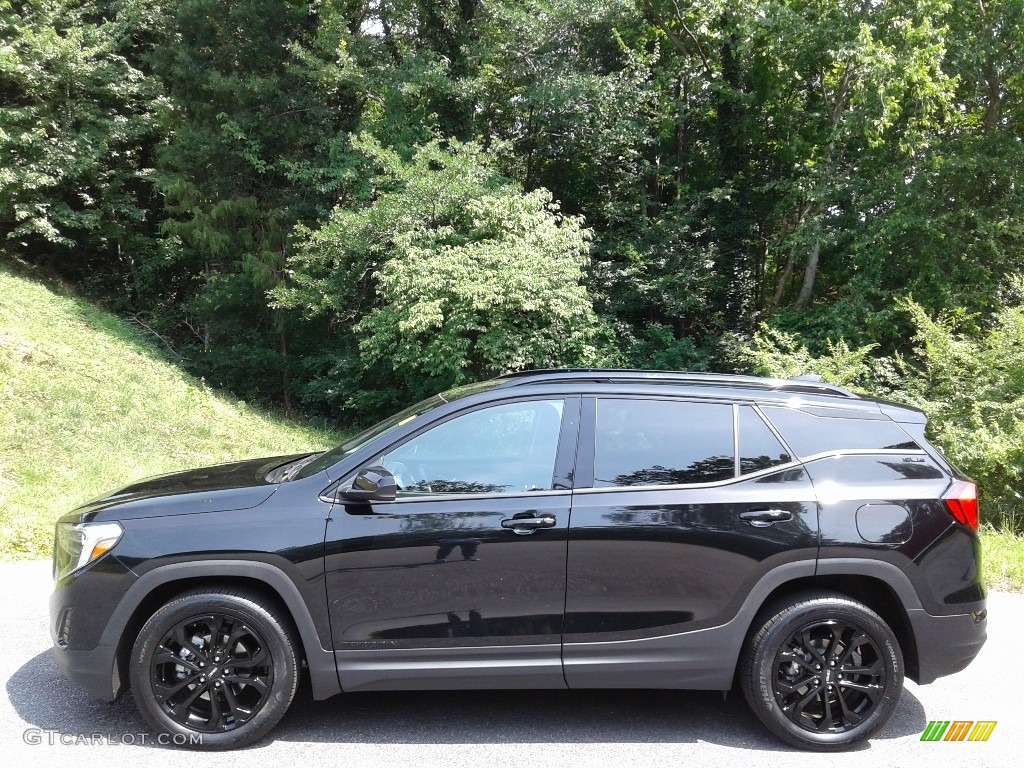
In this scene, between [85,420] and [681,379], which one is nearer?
[681,379]

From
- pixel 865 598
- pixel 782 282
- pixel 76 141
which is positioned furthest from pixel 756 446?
pixel 76 141

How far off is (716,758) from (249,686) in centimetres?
218

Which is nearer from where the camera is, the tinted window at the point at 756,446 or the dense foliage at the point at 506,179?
the tinted window at the point at 756,446

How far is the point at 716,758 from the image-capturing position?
3.30 metres

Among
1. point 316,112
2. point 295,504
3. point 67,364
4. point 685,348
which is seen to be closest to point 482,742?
point 295,504

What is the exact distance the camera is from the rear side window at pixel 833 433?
3.62 m

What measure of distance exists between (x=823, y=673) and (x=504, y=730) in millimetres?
1549

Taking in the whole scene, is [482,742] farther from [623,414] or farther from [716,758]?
[623,414]

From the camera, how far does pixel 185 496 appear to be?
356 cm

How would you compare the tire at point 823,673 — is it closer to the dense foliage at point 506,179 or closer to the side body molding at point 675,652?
the side body molding at point 675,652

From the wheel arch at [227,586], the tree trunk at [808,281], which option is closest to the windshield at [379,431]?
the wheel arch at [227,586]

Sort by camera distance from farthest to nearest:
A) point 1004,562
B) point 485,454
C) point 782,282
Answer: point 782,282, point 1004,562, point 485,454

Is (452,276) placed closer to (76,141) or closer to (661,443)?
(661,443)

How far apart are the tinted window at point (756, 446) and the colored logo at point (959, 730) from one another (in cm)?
152
